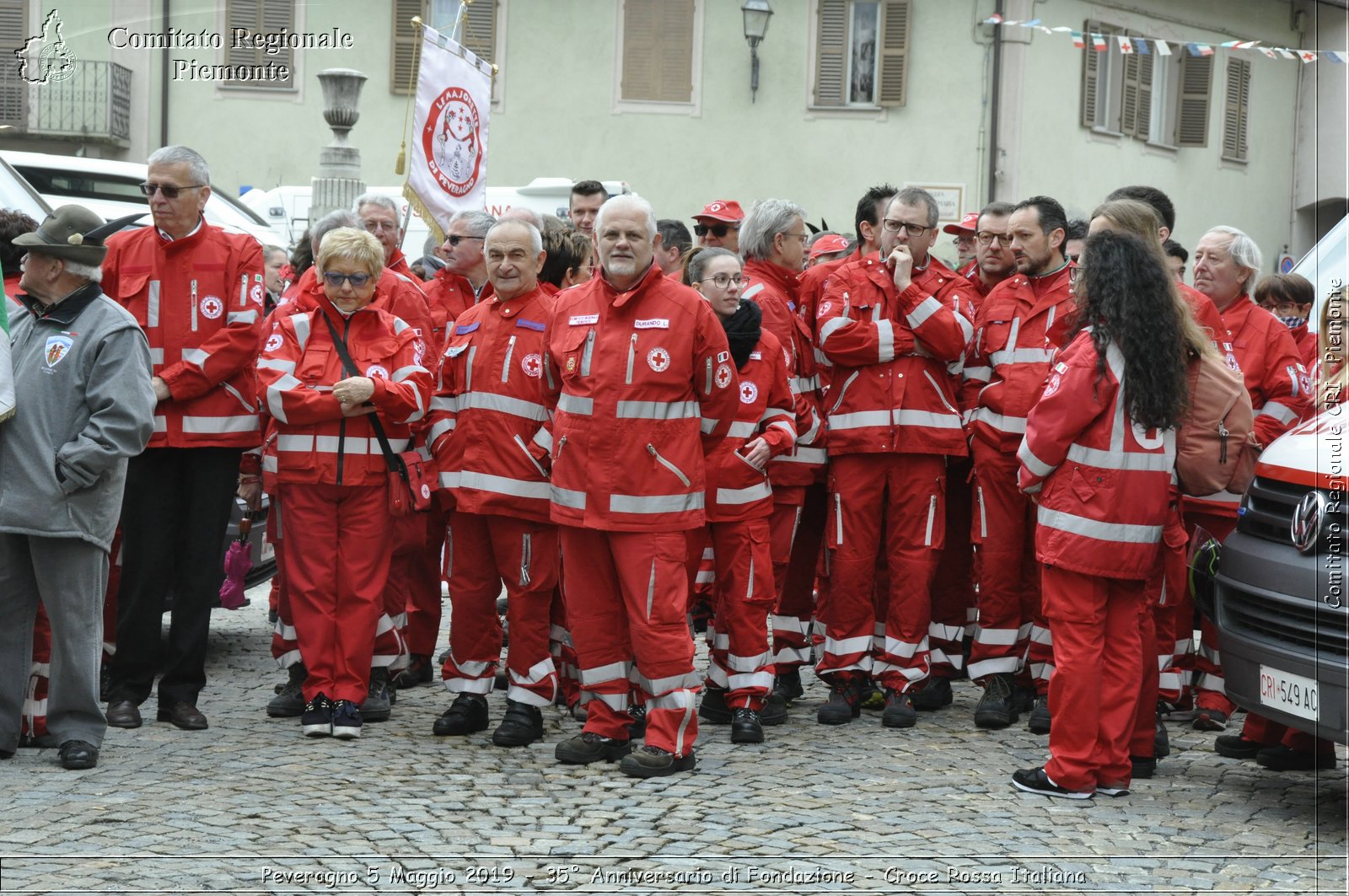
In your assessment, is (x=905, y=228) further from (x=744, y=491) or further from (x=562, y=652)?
(x=562, y=652)

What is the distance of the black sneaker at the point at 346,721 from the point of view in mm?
6684

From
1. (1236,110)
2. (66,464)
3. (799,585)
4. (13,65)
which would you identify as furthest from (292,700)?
(1236,110)

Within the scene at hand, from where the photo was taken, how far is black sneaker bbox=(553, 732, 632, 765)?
250 inches

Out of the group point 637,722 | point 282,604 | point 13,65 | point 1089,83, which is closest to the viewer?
point 637,722

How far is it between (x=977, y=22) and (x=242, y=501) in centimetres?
1923

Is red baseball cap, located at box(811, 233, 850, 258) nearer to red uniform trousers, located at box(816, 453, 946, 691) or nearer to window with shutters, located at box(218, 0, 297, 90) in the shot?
red uniform trousers, located at box(816, 453, 946, 691)

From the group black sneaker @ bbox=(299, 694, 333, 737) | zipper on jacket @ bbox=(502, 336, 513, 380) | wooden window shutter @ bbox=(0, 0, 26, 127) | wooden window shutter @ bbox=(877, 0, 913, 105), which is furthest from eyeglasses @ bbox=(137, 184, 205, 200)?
wooden window shutter @ bbox=(877, 0, 913, 105)

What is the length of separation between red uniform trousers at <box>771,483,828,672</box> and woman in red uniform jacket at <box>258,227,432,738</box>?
1.87m

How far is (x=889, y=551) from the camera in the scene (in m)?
7.33

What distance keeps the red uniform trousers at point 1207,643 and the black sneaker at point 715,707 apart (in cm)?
203

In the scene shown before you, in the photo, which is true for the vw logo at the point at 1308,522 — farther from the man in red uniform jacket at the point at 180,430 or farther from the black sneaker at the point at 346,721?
the man in red uniform jacket at the point at 180,430

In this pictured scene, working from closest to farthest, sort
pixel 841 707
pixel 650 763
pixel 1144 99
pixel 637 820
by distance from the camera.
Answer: pixel 637 820
pixel 650 763
pixel 841 707
pixel 1144 99

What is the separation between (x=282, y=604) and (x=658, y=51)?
58.1 feet

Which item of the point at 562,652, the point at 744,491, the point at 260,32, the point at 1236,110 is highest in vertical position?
the point at 1236,110
